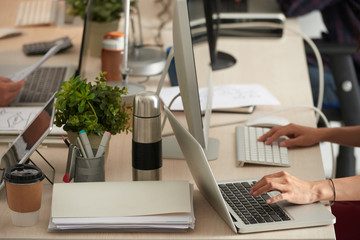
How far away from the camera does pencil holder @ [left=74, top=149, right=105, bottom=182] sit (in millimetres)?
1207

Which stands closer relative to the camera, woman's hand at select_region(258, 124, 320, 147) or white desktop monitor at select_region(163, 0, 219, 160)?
white desktop monitor at select_region(163, 0, 219, 160)

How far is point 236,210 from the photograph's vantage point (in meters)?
1.18

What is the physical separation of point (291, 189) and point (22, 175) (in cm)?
55

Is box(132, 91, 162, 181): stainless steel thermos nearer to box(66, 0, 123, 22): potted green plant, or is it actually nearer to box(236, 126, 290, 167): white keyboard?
box(236, 126, 290, 167): white keyboard

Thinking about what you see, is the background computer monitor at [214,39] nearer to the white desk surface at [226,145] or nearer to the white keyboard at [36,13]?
the white desk surface at [226,145]

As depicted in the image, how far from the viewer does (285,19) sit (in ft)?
9.23

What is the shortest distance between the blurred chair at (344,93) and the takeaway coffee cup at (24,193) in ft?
5.01

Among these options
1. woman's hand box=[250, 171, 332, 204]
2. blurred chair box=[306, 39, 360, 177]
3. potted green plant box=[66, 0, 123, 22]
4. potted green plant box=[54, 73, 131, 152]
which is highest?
potted green plant box=[66, 0, 123, 22]

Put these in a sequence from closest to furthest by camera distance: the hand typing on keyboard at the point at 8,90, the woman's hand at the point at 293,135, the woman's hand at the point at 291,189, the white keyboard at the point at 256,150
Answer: the woman's hand at the point at 291,189, the white keyboard at the point at 256,150, the woman's hand at the point at 293,135, the hand typing on keyboard at the point at 8,90

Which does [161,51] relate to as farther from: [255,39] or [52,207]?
[52,207]

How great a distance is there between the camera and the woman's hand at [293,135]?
5.12ft

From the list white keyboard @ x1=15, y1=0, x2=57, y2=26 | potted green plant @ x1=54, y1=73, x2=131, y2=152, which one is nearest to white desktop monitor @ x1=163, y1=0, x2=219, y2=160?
potted green plant @ x1=54, y1=73, x2=131, y2=152

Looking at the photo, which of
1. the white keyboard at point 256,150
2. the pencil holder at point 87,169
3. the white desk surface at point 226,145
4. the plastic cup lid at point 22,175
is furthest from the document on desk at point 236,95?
the plastic cup lid at point 22,175

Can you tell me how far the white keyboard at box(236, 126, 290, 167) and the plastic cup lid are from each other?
1.74ft
